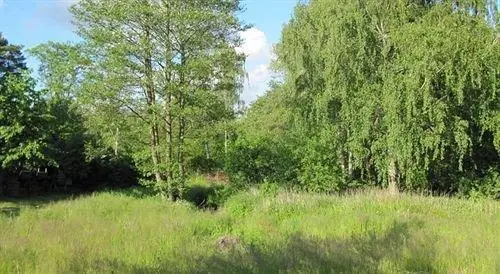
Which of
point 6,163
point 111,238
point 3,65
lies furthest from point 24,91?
point 3,65

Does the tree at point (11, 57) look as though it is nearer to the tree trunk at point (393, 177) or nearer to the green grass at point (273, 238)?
the green grass at point (273, 238)

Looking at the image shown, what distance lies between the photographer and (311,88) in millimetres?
24672

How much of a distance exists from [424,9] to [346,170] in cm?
882

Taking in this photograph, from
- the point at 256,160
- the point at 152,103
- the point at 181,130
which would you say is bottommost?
the point at 256,160

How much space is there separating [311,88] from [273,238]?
14.1m

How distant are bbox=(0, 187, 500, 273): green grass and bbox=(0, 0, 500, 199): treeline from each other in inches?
158

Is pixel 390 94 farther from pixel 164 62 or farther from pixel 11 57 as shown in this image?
pixel 11 57

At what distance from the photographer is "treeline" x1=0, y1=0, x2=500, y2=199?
21500mm

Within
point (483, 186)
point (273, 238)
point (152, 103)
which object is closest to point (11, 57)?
Result: point (152, 103)

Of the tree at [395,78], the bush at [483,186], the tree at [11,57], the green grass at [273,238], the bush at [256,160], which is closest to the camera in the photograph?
the green grass at [273,238]

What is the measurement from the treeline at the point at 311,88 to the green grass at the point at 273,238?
402cm

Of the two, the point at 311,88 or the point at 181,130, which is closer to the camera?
the point at 181,130

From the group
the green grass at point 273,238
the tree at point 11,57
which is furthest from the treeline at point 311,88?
the tree at point 11,57

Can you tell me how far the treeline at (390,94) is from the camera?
831 inches
